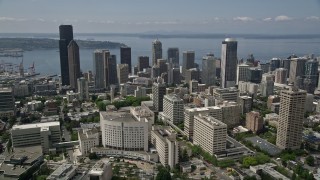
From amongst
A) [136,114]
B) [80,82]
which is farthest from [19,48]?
[136,114]

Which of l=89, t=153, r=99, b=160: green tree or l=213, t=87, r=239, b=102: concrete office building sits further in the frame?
l=213, t=87, r=239, b=102: concrete office building

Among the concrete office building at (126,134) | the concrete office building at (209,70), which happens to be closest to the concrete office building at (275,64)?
the concrete office building at (209,70)

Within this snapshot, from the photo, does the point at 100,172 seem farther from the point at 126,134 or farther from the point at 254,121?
the point at 254,121

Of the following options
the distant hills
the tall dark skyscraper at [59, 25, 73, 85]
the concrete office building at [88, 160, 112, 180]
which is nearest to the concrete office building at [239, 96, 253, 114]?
the concrete office building at [88, 160, 112, 180]

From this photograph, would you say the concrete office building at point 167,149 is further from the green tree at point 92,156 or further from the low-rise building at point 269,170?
the low-rise building at point 269,170

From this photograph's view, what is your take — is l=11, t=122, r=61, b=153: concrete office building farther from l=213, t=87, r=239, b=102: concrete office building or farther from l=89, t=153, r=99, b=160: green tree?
l=213, t=87, r=239, b=102: concrete office building

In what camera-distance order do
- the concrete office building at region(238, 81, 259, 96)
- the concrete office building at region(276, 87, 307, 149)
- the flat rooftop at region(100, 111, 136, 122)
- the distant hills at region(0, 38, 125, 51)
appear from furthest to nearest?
1. the distant hills at region(0, 38, 125, 51)
2. the concrete office building at region(238, 81, 259, 96)
3. the flat rooftop at region(100, 111, 136, 122)
4. the concrete office building at region(276, 87, 307, 149)
